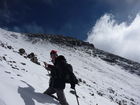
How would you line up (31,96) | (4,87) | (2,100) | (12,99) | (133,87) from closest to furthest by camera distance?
(2,100)
(12,99)
(4,87)
(31,96)
(133,87)

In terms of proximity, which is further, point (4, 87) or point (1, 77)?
point (1, 77)

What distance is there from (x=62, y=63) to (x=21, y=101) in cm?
183

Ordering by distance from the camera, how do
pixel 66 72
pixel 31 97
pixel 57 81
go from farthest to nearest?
pixel 57 81
pixel 31 97
pixel 66 72

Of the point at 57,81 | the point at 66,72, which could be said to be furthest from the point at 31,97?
the point at 66,72

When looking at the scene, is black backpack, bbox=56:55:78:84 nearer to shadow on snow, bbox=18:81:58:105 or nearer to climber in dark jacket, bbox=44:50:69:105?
climber in dark jacket, bbox=44:50:69:105

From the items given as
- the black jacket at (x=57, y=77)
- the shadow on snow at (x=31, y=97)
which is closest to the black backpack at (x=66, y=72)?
the black jacket at (x=57, y=77)

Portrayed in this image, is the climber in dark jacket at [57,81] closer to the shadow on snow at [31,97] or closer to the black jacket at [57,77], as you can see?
the black jacket at [57,77]

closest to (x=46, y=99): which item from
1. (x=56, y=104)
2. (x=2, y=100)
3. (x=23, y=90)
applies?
(x=56, y=104)

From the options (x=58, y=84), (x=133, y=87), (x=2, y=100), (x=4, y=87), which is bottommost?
(x=2, y=100)

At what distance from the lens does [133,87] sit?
120 feet

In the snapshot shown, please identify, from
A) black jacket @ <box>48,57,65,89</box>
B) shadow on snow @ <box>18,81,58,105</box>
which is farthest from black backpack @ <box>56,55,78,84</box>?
shadow on snow @ <box>18,81,58,105</box>

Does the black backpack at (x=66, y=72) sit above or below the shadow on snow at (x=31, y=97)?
above

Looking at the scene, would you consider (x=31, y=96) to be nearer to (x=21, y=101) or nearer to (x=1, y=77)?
(x=21, y=101)

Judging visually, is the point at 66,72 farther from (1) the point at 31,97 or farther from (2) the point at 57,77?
(1) the point at 31,97
